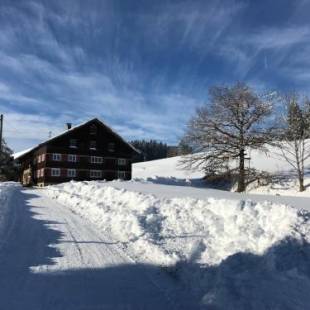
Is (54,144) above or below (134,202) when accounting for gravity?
above

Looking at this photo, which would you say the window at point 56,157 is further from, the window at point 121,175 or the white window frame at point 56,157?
the window at point 121,175

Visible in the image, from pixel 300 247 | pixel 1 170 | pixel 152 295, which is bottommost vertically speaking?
pixel 152 295

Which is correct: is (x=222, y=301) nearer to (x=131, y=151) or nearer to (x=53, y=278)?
(x=53, y=278)

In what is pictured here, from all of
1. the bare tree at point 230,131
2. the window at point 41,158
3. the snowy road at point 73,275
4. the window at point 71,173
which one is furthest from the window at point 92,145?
the snowy road at point 73,275

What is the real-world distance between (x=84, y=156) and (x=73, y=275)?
171 ft

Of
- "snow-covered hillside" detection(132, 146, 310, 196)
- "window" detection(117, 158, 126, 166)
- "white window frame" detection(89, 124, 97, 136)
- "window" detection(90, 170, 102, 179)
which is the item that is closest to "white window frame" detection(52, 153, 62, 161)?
"window" detection(90, 170, 102, 179)

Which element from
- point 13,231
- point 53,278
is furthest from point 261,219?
point 13,231

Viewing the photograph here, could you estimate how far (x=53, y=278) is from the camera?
301 inches

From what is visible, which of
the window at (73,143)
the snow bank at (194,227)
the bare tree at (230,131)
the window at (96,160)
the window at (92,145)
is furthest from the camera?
the window at (96,160)

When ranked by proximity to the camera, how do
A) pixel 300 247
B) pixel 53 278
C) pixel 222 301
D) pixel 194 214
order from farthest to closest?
pixel 194 214
pixel 300 247
pixel 53 278
pixel 222 301

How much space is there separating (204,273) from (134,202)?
9.75m

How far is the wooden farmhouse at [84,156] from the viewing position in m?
57.2

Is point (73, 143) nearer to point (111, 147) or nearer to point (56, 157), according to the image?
point (56, 157)

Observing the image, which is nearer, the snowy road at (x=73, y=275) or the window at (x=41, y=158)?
the snowy road at (x=73, y=275)
